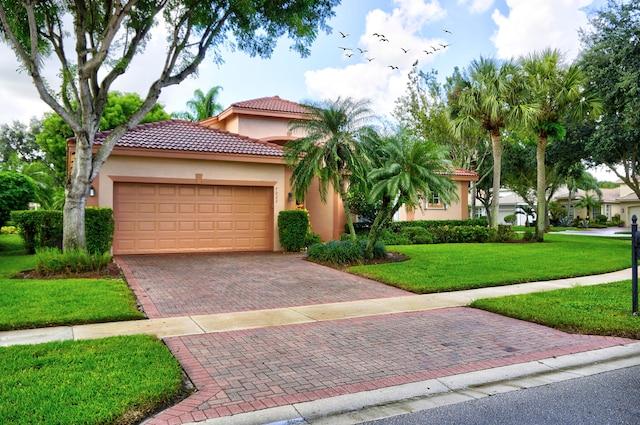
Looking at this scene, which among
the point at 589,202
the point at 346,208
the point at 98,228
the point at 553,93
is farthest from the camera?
the point at 589,202

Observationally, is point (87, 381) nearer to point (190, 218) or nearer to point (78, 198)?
point (78, 198)

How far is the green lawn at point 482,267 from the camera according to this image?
11094 millimetres

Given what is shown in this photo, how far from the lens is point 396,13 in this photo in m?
18.1

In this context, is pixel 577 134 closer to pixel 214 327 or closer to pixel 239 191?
pixel 239 191

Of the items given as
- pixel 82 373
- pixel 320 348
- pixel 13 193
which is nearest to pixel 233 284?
pixel 320 348

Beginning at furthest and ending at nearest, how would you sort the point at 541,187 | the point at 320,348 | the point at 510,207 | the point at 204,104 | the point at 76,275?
1. the point at 510,207
2. the point at 204,104
3. the point at 541,187
4. the point at 76,275
5. the point at 320,348

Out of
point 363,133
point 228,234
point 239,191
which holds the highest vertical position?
point 363,133

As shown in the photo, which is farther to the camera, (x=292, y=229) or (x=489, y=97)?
(x=489, y=97)

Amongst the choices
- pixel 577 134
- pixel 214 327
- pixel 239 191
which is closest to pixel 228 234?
pixel 239 191

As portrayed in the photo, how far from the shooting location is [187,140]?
672 inches

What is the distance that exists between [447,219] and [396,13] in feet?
37.6

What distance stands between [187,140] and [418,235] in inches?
414

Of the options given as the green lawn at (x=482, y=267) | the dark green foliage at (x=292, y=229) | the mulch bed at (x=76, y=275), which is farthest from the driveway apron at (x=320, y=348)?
the dark green foliage at (x=292, y=229)

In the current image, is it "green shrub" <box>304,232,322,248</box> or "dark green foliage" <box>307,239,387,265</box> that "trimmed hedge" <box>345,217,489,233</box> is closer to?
"green shrub" <box>304,232,322,248</box>
